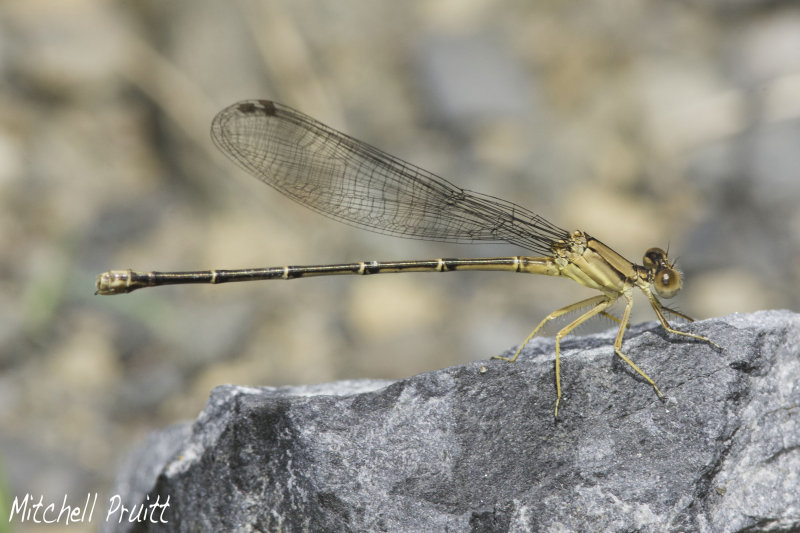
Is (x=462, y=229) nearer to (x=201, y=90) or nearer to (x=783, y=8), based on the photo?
(x=201, y=90)

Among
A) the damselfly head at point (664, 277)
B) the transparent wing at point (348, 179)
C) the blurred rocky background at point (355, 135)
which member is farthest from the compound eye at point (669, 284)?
the blurred rocky background at point (355, 135)

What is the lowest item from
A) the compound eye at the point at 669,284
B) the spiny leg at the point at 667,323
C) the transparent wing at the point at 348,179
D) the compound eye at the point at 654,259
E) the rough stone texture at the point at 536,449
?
the rough stone texture at the point at 536,449

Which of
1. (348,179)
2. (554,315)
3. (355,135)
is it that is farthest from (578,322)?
(355,135)

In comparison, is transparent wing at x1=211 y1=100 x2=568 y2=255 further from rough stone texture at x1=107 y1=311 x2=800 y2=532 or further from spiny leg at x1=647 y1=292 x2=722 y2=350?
rough stone texture at x1=107 y1=311 x2=800 y2=532

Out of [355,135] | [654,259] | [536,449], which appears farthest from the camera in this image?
[355,135]

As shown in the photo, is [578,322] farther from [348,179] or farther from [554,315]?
[348,179]

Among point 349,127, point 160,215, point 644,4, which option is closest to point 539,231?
point 349,127

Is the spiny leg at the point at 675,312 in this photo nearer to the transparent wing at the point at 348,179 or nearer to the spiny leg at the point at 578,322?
the spiny leg at the point at 578,322

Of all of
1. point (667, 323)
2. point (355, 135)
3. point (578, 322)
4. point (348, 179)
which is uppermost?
point (355, 135)
